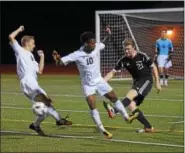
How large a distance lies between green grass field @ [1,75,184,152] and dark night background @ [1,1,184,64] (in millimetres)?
23445

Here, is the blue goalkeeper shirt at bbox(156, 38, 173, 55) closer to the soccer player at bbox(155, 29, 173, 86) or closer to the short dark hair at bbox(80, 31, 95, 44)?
the soccer player at bbox(155, 29, 173, 86)

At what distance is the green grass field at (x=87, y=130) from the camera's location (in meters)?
10.7

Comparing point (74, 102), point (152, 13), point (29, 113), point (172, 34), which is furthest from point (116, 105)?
point (172, 34)

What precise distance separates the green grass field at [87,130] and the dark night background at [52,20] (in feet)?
76.9

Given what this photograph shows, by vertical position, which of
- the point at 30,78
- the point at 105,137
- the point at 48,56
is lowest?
the point at 48,56

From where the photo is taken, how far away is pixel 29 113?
15938 millimetres

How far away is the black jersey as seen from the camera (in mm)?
12445

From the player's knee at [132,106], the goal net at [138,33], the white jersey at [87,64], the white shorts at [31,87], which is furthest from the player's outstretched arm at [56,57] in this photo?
the goal net at [138,33]

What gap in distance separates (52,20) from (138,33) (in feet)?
54.4

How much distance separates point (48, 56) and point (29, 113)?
97.4 ft

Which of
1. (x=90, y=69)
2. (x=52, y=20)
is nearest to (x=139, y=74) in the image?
(x=90, y=69)

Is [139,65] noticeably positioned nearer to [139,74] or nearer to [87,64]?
[139,74]

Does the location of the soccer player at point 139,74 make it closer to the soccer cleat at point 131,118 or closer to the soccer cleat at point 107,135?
Result: the soccer cleat at point 131,118

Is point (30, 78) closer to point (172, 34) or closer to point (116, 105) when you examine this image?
point (116, 105)
